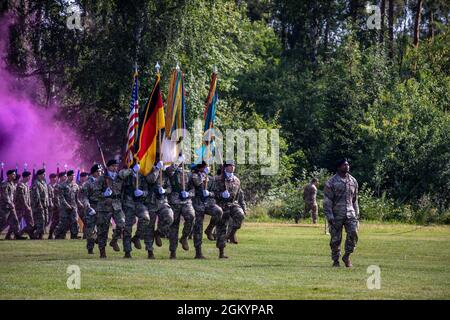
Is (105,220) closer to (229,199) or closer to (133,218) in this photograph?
(133,218)

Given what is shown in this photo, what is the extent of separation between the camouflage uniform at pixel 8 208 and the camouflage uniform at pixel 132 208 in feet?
30.9

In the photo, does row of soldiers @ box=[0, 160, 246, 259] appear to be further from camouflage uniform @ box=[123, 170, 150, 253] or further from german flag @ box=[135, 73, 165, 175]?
german flag @ box=[135, 73, 165, 175]

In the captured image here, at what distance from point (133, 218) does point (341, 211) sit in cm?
517

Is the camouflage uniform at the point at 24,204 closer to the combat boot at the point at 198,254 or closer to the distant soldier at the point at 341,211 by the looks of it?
the combat boot at the point at 198,254

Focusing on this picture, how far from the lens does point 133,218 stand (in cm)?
2433

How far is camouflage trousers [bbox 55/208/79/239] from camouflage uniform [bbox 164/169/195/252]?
8.12m

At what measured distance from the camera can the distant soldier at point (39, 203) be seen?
3319 cm

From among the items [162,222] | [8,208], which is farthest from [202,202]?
[8,208]

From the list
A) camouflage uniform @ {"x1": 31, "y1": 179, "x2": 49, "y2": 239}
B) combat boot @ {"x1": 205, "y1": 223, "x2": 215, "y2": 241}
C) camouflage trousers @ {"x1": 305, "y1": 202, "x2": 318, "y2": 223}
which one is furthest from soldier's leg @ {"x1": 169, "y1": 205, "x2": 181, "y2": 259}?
camouflage trousers @ {"x1": 305, "y1": 202, "x2": 318, "y2": 223}

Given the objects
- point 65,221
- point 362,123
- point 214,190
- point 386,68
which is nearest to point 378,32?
point 386,68

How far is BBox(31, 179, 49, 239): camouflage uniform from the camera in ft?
109

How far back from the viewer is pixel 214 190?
84.2 feet

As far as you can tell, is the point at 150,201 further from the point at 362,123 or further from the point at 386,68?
the point at 386,68

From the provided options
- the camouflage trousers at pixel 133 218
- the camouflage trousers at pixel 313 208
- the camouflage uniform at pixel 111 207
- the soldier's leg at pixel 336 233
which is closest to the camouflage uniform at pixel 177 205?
the camouflage trousers at pixel 133 218
